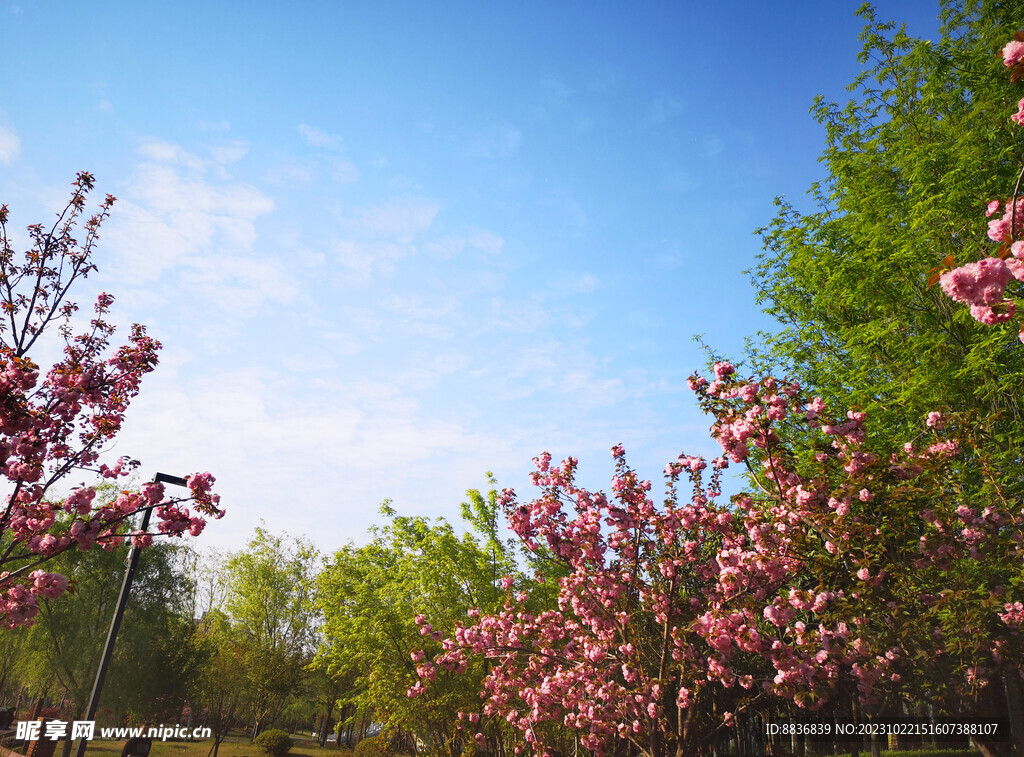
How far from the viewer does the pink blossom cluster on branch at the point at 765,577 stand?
304 inches

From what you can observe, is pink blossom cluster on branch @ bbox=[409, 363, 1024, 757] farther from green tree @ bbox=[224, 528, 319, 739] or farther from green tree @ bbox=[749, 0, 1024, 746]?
green tree @ bbox=[224, 528, 319, 739]

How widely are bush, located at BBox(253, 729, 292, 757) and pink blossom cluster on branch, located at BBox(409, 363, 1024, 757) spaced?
20808mm

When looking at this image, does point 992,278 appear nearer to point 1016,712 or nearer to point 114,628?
point 114,628

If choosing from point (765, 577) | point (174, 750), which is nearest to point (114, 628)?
point (765, 577)

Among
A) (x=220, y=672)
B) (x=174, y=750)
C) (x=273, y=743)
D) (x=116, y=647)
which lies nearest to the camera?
(x=116, y=647)

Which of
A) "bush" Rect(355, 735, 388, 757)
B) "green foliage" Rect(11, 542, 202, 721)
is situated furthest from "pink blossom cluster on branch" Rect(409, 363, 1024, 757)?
"green foliage" Rect(11, 542, 202, 721)

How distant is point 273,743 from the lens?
1073 inches

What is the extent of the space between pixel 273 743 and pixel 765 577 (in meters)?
28.0

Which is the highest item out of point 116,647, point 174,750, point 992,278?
point 992,278

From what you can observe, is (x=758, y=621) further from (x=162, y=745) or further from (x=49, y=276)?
(x=162, y=745)

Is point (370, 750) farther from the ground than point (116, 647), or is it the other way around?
point (116, 647)

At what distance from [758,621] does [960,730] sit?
29.9ft

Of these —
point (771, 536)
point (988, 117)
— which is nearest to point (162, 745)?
point (771, 536)

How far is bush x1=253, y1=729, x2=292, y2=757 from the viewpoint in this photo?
27.2 metres
